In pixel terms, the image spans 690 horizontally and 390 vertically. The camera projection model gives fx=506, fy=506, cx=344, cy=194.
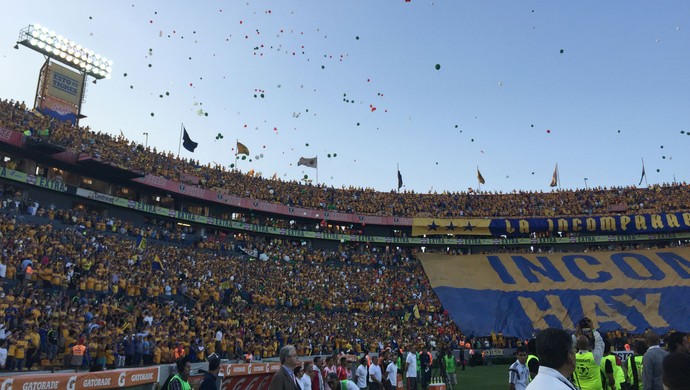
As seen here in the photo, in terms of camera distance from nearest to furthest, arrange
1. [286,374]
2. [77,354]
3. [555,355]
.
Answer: [555,355]
[286,374]
[77,354]

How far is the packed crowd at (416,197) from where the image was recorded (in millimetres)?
45188

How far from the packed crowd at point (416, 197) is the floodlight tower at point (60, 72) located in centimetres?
842

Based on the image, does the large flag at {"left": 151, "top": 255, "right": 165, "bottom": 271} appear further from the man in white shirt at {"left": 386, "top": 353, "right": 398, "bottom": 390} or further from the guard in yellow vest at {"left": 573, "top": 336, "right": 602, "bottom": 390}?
the guard in yellow vest at {"left": 573, "top": 336, "right": 602, "bottom": 390}

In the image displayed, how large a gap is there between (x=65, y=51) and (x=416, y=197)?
3703 centimetres

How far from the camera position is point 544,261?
4800cm

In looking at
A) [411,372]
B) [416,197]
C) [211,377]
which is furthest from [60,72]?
[211,377]

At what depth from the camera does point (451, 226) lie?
51250 mm

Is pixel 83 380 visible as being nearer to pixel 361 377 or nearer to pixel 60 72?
pixel 361 377

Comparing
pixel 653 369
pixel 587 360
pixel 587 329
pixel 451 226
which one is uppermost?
pixel 451 226

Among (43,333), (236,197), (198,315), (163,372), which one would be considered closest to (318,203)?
(236,197)

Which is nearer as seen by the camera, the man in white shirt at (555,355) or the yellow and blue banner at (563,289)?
the man in white shirt at (555,355)

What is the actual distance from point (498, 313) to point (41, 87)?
42.8m

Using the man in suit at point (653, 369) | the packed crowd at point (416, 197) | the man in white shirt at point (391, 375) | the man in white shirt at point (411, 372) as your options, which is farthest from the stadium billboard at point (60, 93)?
the man in suit at point (653, 369)

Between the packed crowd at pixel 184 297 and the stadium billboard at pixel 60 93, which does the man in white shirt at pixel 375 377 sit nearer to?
the packed crowd at pixel 184 297
